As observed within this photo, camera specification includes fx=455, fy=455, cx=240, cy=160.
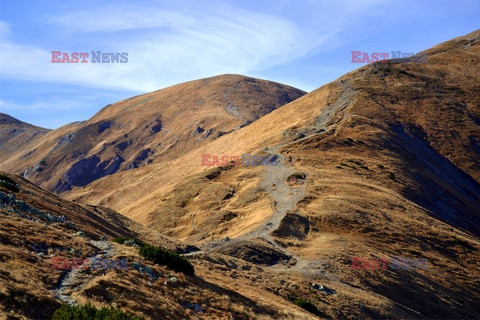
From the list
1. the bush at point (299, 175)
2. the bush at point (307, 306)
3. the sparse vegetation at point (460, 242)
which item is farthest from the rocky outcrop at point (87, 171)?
the bush at point (307, 306)

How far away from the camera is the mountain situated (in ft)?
104

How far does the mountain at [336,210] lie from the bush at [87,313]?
215 centimetres

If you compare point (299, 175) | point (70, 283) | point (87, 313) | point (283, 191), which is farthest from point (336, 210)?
point (87, 313)

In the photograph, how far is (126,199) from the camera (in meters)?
111

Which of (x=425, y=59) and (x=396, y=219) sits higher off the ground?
(x=425, y=59)

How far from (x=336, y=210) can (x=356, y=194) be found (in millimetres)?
7448

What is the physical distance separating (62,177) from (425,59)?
5500 inches

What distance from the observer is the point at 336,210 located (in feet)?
180

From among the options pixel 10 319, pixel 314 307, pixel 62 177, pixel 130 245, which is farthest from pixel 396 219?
pixel 62 177

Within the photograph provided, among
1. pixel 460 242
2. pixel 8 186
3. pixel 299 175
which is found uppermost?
pixel 299 175

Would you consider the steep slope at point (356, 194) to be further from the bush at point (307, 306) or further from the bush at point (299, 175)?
the bush at point (307, 306)

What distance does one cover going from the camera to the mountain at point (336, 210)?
31.7 meters

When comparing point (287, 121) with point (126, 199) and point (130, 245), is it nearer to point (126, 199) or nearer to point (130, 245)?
point (126, 199)

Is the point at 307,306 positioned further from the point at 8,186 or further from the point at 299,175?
the point at 299,175
